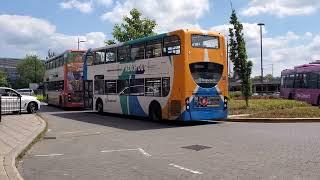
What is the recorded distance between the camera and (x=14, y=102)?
31000 mm

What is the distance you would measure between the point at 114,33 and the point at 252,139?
3337cm

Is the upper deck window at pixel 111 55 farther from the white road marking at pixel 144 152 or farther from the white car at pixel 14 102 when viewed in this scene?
the white road marking at pixel 144 152

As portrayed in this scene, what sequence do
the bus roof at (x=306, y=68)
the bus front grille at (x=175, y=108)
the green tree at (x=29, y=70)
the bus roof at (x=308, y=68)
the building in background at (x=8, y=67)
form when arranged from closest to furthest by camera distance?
the bus front grille at (x=175, y=108) < the bus roof at (x=308, y=68) < the bus roof at (x=306, y=68) < the green tree at (x=29, y=70) < the building in background at (x=8, y=67)

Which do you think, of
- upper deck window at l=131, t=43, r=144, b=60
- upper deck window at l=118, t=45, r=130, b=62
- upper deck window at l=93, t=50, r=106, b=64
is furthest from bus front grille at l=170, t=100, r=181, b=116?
upper deck window at l=93, t=50, r=106, b=64

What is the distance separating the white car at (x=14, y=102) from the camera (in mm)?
30594

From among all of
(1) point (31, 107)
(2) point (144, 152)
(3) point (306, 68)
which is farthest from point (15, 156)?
(3) point (306, 68)

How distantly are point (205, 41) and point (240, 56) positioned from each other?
6.68 meters

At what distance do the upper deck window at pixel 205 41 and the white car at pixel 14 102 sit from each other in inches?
558

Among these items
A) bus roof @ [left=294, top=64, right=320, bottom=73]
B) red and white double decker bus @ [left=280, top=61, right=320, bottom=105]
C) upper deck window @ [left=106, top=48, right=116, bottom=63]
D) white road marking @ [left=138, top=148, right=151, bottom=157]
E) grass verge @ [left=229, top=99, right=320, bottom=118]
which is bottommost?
white road marking @ [left=138, top=148, right=151, bottom=157]

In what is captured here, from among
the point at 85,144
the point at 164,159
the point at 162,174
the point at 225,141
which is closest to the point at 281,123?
the point at 225,141

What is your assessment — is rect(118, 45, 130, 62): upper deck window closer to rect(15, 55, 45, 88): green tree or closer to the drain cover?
the drain cover

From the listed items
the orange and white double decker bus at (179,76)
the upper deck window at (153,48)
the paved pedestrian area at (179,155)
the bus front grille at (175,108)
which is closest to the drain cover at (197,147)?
the paved pedestrian area at (179,155)

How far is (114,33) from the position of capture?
47.2 meters

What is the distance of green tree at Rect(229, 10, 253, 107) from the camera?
27.9 metres
